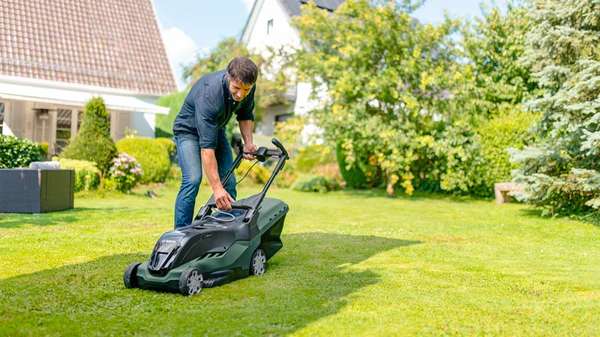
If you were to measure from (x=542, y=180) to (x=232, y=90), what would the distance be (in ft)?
21.1

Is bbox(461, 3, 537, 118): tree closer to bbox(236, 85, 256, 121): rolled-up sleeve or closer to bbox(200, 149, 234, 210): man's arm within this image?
bbox(236, 85, 256, 121): rolled-up sleeve

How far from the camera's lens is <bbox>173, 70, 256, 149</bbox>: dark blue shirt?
4.30m

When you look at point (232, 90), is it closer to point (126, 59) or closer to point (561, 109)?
point (561, 109)

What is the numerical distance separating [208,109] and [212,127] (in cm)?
13

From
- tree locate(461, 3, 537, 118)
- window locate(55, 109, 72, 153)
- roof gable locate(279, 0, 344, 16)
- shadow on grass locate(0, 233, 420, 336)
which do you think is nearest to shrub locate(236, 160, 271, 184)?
window locate(55, 109, 72, 153)

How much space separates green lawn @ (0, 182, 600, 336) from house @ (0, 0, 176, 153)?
375 inches

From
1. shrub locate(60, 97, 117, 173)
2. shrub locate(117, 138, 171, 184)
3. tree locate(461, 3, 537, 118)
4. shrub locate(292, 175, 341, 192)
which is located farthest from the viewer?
shrub locate(292, 175, 341, 192)

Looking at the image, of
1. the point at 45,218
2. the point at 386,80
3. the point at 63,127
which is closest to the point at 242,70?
the point at 45,218

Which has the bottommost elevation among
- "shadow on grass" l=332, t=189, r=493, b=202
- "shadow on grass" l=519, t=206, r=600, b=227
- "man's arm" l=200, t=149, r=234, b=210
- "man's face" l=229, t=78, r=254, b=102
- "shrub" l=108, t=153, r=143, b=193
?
"shadow on grass" l=332, t=189, r=493, b=202

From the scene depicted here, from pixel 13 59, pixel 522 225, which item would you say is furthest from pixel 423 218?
pixel 13 59

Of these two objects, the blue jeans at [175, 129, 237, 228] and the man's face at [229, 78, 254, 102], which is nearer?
the man's face at [229, 78, 254, 102]

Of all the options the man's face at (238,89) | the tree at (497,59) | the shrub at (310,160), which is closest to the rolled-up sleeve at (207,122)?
the man's face at (238,89)

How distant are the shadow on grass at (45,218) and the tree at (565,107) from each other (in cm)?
639

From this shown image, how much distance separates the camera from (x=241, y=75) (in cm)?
419
